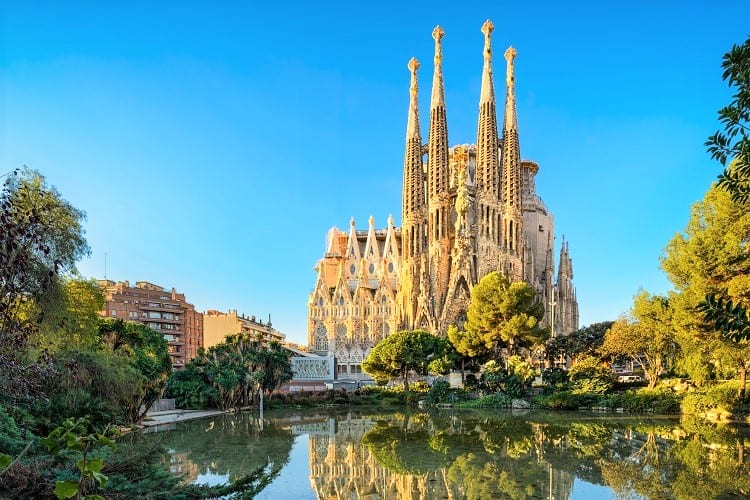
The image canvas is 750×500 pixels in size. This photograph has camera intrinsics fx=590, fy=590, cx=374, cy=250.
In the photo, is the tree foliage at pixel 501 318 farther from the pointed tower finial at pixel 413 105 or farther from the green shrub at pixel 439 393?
the pointed tower finial at pixel 413 105

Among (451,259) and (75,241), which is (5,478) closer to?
(75,241)

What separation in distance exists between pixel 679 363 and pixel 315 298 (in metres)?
34.1

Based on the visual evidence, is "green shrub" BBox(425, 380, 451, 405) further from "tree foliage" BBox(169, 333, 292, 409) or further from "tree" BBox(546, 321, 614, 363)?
"tree" BBox(546, 321, 614, 363)

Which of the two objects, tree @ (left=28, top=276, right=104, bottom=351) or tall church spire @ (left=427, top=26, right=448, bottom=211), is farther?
tall church spire @ (left=427, top=26, right=448, bottom=211)

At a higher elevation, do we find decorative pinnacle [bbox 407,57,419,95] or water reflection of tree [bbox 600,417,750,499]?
decorative pinnacle [bbox 407,57,419,95]

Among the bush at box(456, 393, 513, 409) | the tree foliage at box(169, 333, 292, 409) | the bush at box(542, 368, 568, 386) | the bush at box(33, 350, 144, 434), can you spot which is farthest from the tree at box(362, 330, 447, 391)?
the bush at box(33, 350, 144, 434)

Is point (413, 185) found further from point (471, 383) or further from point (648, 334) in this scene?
point (648, 334)

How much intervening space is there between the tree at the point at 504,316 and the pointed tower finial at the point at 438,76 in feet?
71.3

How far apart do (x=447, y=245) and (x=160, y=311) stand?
100 ft

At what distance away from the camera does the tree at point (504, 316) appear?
3403 centimetres

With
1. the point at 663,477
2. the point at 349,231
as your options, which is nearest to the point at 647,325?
the point at 663,477

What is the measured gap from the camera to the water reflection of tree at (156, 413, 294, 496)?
1215 cm

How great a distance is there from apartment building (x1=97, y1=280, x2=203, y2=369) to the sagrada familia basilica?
54.3ft

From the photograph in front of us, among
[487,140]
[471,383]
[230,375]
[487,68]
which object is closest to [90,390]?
[230,375]
